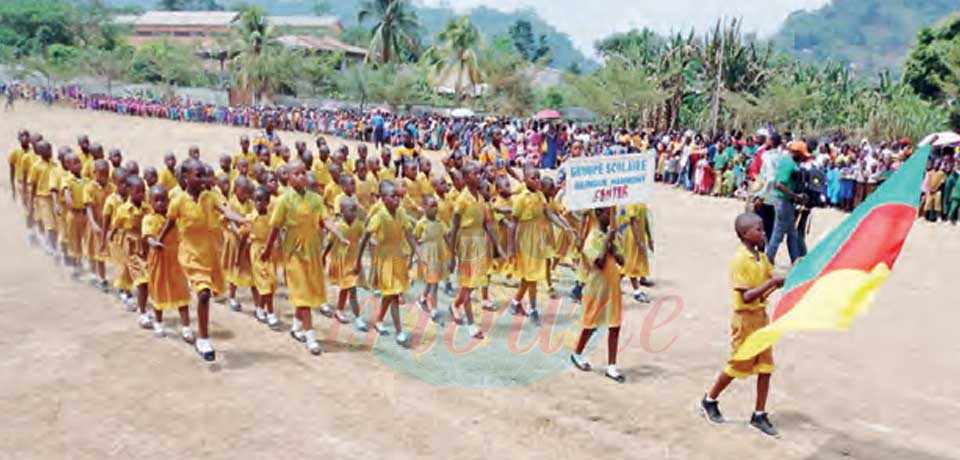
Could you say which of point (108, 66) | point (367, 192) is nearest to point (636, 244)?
point (367, 192)

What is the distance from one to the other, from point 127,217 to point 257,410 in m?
2.85

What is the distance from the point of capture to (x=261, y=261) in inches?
323

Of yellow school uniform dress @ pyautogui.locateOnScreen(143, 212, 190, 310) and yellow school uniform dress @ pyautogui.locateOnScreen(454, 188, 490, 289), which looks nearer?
yellow school uniform dress @ pyautogui.locateOnScreen(143, 212, 190, 310)

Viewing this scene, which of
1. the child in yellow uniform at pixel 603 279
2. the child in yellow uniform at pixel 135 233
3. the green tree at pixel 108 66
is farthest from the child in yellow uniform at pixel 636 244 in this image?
the green tree at pixel 108 66

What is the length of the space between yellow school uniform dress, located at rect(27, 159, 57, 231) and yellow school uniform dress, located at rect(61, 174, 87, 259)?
0.49m

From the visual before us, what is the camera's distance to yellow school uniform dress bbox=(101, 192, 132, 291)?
841 centimetres

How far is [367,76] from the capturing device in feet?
153

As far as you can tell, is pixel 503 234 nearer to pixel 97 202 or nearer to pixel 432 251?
pixel 432 251

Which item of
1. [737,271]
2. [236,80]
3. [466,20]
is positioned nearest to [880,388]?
[737,271]

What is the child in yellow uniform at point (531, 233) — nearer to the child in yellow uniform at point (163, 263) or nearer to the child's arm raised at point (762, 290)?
the child's arm raised at point (762, 290)

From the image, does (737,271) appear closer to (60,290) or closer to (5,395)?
(5,395)

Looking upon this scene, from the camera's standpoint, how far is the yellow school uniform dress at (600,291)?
6.87 metres

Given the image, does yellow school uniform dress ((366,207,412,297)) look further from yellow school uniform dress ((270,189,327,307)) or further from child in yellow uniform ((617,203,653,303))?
child in yellow uniform ((617,203,653,303))

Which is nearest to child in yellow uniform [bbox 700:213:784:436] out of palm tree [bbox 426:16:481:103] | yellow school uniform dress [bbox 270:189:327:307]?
yellow school uniform dress [bbox 270:189:327:307]
